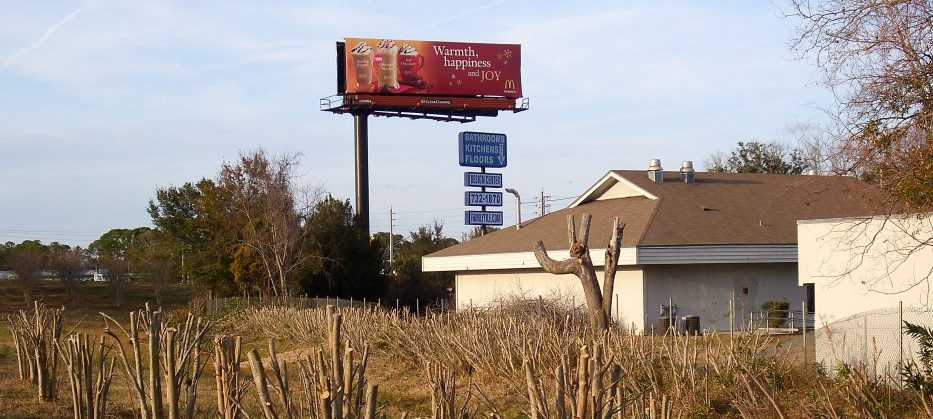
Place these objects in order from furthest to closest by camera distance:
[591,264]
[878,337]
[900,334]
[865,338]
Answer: [591,264] → [865,338] → [878,337] → [900,334]

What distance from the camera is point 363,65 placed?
160 feet

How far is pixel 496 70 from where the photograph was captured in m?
50.6

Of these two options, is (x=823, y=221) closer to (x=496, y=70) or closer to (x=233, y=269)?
(x=233, y=269)

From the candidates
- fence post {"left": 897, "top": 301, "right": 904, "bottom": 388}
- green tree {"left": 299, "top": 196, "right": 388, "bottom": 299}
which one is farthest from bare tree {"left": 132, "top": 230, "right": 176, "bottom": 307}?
fence post {"left": 897, "top": 301, "right": 904, "bottom": 388}

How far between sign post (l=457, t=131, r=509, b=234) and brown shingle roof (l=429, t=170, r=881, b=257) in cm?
719

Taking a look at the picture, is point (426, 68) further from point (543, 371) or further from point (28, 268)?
point (543, 371)

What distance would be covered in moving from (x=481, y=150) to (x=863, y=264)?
28552 millimetres

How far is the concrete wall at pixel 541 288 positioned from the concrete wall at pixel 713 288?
17.3 inches

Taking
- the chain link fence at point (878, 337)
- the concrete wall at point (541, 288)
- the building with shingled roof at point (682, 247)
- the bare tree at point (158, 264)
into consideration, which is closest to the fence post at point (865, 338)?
the chain link fence at point (878, 337)

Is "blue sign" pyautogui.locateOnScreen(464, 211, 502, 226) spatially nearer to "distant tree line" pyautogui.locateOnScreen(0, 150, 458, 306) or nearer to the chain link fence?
"distant tree line" pyautogui.locateOnScreen(0, 150, 458, 306)

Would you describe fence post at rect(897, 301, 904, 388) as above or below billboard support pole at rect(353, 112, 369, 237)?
below

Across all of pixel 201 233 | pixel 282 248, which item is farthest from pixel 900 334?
pixel 201 233

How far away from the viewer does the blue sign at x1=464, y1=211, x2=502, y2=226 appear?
43188 mm

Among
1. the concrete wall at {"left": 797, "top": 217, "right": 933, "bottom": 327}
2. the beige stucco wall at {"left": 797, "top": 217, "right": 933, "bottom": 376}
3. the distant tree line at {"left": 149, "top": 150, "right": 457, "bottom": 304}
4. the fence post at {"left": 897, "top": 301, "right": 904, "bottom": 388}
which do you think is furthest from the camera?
the distant tree line at {"left": 149, "top": 150, "right": 457, "bottom": 304}
